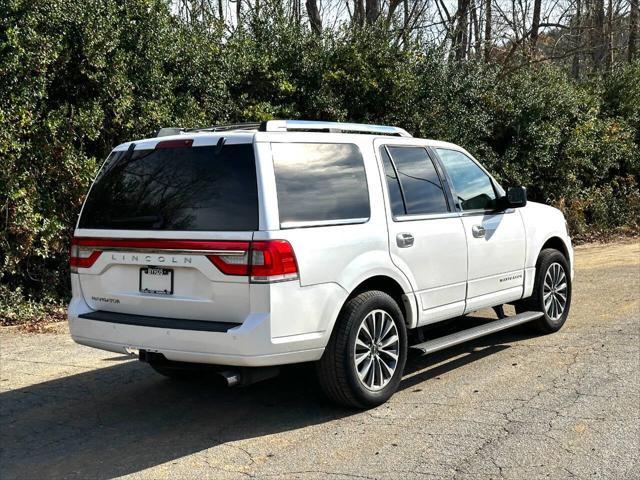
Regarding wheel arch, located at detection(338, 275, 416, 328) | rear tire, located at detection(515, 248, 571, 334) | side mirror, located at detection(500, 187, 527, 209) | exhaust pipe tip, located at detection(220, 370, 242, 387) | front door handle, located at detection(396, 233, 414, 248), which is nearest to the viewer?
exhaust pipe tip, located at detection(220, 370, 242, 387)

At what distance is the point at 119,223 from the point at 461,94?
1006 centimetres

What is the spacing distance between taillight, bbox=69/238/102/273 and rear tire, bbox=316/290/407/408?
5.88 feet

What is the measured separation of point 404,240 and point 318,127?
1.08 metres

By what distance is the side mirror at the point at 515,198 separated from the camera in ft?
22.4

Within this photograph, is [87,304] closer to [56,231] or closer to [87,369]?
[87,369]

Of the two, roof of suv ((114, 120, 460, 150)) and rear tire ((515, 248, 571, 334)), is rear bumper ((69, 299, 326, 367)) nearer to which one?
roof of suv ((114, 120, 460, 150))

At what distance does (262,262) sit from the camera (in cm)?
464

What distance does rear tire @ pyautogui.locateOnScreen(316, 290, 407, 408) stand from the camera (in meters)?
5.12

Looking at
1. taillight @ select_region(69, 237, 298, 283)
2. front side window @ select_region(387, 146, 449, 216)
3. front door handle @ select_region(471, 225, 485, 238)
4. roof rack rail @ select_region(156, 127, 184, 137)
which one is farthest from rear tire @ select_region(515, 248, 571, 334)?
roof rack rail @ select_region(156, 127, 184, 137)

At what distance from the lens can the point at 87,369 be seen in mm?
6828

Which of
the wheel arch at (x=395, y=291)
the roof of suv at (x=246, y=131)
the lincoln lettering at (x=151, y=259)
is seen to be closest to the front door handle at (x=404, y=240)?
the wheel arch at (x=395, y=291)

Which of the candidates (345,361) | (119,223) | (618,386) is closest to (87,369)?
(119,223)

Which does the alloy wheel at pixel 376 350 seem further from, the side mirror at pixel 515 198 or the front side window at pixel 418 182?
the side mirror at pixel 515 198

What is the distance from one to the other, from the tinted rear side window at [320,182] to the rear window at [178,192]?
24 cm
